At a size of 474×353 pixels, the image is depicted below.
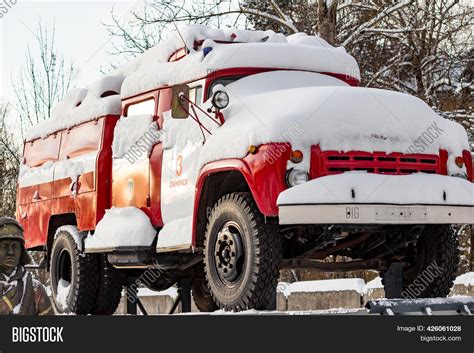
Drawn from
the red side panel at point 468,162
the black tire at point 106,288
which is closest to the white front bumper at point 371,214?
the red side panel at point 468,162

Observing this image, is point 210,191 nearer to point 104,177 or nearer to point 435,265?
point 435,265

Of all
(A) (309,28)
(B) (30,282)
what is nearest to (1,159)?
(A) (309,28)

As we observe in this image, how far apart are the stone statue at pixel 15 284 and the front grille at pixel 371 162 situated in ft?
8.96

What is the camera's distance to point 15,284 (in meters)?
6.24

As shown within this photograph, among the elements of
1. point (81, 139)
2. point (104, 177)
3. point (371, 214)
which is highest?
point (81, 139)

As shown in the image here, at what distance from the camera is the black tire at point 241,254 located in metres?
8.13

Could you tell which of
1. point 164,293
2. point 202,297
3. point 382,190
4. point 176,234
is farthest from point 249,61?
point 164,293

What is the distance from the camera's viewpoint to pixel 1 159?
3092 cm

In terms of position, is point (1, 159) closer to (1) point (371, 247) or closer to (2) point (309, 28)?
(2) point (309, 28)

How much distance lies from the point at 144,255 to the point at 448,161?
3208 millimetres

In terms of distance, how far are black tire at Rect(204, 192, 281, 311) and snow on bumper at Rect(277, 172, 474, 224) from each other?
13.4 inches

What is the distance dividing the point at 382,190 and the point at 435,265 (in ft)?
4.17

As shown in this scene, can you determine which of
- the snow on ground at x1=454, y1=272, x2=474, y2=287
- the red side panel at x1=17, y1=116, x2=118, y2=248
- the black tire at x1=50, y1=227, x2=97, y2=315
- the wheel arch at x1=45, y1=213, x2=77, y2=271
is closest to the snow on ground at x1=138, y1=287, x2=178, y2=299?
the wheel arch at x1=45, y1=213, x2=77, y2=271

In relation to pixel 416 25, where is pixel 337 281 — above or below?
below
